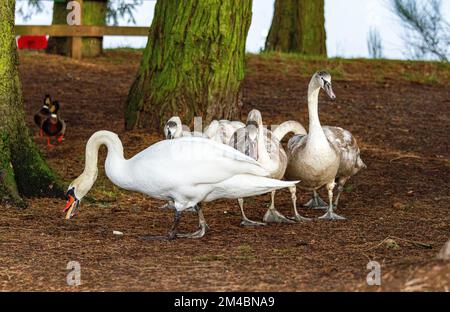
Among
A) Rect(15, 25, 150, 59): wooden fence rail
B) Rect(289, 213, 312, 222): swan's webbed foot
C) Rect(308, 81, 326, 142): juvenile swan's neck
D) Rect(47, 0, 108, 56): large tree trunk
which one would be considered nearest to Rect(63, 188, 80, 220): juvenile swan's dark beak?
Rect(289, 213, 312, 222): swan's webbed foot

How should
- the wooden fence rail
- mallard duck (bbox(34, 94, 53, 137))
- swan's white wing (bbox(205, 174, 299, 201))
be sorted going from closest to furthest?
swan's white wing (bbox(205, 174, 299, 201))
mallard duck (bbox(34, 94, 53, 137))
the wooden fence rail

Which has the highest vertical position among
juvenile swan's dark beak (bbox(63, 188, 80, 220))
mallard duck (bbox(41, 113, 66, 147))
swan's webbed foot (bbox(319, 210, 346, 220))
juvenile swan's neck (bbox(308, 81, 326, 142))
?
juvenile swan's neck (bbox(308, 81, 326, 142))

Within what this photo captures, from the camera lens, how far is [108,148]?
354 inches

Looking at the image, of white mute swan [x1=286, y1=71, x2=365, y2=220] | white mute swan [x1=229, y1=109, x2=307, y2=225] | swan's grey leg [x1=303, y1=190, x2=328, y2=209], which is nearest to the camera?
white mute swan [x1=229, y1=109, x2=307, y2=225]

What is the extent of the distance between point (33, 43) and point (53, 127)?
8364mm

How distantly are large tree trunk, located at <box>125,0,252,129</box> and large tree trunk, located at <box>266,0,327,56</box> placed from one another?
25.4 feet

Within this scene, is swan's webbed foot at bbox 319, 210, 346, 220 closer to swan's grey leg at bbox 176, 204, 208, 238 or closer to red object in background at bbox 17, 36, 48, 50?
swan's grey leg at bbox 176, 204, 208, 238

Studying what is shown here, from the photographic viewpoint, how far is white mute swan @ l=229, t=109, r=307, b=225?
9.29 meters

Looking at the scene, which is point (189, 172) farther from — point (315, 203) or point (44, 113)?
point (44, 113)

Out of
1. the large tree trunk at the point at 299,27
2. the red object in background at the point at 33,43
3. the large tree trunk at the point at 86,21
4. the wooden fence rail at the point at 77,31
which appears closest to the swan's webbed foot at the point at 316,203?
the wooden fence rail at the point at 77,31

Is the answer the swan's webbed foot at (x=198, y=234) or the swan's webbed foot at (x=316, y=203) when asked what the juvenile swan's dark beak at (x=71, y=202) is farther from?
the swan's webbed foot at (x=316, y=203)

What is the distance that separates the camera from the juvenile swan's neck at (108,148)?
8.90 m

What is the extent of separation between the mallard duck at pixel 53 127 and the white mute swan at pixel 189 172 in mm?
4064

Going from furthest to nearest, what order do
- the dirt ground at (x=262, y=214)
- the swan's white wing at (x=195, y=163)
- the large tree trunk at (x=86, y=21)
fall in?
the large tree trunk at (x=86, y=21) < the swan's white wing at (x=195, y=163) < the dirt ground at (x=262, y=214)
